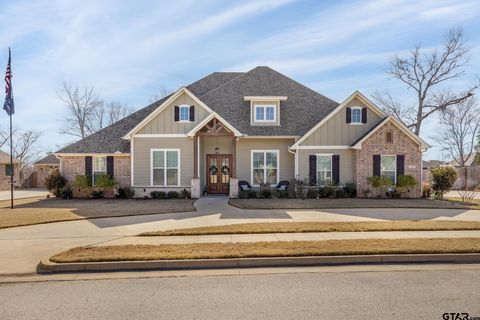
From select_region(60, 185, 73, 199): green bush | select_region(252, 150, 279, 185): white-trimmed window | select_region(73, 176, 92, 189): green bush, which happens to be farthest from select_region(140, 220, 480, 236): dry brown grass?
select_region(60, 185, 73, 199): green bush

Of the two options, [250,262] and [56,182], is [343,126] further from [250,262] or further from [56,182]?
[56,182]

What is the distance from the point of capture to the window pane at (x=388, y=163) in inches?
809

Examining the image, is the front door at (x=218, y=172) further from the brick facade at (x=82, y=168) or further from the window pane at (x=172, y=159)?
the brick facade at (x=82, y=168)

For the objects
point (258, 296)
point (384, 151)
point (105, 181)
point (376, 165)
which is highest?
point (384, 151)

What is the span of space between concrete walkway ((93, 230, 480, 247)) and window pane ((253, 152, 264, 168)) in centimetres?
1197

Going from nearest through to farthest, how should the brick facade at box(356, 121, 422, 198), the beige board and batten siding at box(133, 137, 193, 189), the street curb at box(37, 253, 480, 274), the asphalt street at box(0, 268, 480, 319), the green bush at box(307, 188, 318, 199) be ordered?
the asphalt street at box(0, 268, 480, 319), the street curb at box(37, 253, 480, 274), the green bush at box(307, 188, 318, 199), the brick facade at box(356, 121, 422, 198), the beige board and batten siding at box(133, 137, 193, 189)

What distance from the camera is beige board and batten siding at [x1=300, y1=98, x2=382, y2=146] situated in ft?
68.0

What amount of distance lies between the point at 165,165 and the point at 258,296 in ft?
53.6

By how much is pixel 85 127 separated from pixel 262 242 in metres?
47.2

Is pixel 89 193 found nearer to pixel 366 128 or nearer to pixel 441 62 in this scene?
pixel 366 128

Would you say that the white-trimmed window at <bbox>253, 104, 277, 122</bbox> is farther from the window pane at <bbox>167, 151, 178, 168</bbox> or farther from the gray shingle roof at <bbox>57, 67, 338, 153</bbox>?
the window pane at <bbox>167, 151, 178, 168</bbox>

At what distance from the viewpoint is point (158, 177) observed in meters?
21.1

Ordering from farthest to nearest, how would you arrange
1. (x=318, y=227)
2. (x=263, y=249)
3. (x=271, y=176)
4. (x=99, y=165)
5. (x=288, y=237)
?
(x=271, y=176), (x=99, y=165), (x=318, y=227), (x=288, y=237), (x=263, y=249)

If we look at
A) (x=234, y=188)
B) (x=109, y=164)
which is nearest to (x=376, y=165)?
(x=234, y=188)
